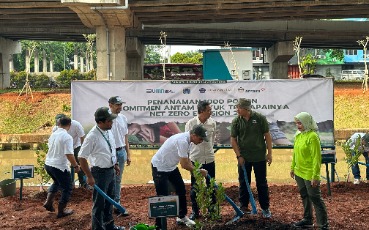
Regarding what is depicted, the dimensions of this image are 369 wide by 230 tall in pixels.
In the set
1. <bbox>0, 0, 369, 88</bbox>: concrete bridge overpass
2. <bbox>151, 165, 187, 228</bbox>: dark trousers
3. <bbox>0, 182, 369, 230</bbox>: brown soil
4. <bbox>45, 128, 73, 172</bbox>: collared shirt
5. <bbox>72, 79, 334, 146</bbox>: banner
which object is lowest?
<bbox>0, 182, 369, 230</bbox>: brown soil

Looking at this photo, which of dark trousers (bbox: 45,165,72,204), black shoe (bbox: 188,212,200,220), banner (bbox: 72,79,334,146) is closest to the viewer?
black shoe (bbox: 188,212,200,220)

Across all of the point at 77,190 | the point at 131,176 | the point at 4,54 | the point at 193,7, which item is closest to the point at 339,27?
the point at 193,7

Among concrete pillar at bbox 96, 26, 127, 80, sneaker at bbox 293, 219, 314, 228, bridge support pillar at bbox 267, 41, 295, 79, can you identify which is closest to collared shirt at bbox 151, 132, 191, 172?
sneaker at bbox 293, 219, 314, 228

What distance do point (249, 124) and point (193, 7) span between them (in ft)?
71.7

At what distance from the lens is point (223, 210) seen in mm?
7324

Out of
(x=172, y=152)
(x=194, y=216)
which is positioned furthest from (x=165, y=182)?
(x=194, y=216)

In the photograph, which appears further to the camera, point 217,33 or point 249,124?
point 217,33

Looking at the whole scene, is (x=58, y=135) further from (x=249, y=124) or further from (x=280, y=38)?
(x=280, y=38)

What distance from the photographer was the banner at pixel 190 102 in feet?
33.2

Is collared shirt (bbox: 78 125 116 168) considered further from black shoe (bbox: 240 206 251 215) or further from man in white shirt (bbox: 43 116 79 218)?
black shoe (bbox: 240 206 251 215)

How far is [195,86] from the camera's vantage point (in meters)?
10.3

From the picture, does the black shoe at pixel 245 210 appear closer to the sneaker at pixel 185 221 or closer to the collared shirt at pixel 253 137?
the collared shirt at pixel 253 137

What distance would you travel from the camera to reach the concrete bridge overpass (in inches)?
1059

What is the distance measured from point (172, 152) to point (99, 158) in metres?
0.92
